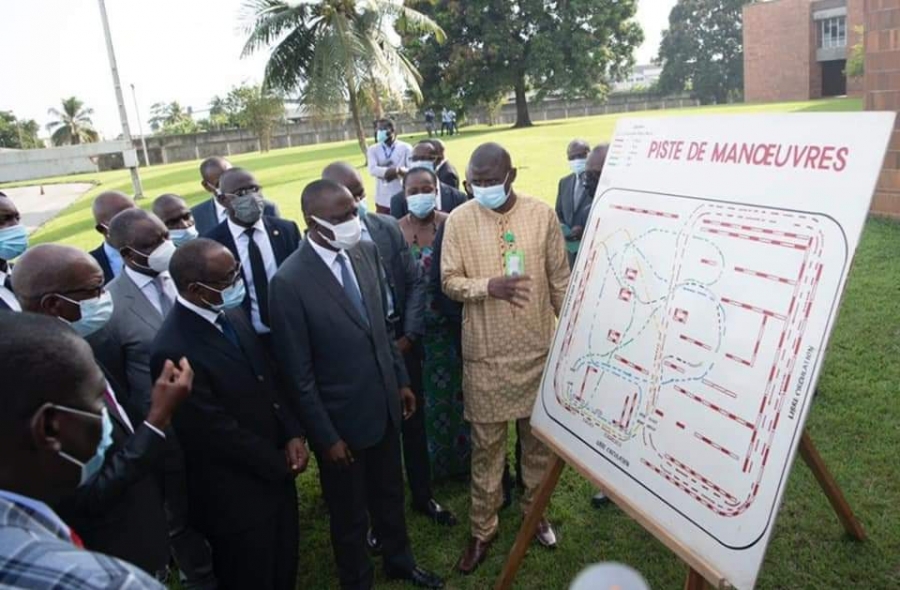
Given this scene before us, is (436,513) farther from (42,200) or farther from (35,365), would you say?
(42,200)

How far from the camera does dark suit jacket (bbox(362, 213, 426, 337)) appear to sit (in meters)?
3.72

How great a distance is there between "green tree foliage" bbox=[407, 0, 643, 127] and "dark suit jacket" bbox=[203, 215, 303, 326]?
96.3 ft

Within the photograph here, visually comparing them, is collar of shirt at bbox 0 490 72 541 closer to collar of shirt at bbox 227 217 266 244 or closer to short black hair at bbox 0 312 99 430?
short black hair at bbox 0 312 99 430

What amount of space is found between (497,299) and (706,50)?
55165 mm

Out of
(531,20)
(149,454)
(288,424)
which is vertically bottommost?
(288,424)

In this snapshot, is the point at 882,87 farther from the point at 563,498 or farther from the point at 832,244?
the point at 832,244

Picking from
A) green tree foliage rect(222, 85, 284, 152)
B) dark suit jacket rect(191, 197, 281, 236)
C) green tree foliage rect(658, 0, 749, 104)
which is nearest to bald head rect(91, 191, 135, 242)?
dark suit jacket rect(191, 197, 281, 236)

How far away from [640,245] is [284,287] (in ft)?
4.87

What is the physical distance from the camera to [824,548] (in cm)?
324

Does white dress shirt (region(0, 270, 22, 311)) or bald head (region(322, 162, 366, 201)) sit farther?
bald head (region(322, 162, 366, 201))

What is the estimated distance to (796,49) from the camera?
42.2 m


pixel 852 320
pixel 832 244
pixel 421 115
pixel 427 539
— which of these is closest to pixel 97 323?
pixel 427 539

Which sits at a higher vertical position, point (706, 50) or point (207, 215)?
point (706, 50)

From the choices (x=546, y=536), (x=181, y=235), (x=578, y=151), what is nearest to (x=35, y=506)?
(x=546, y=536)
